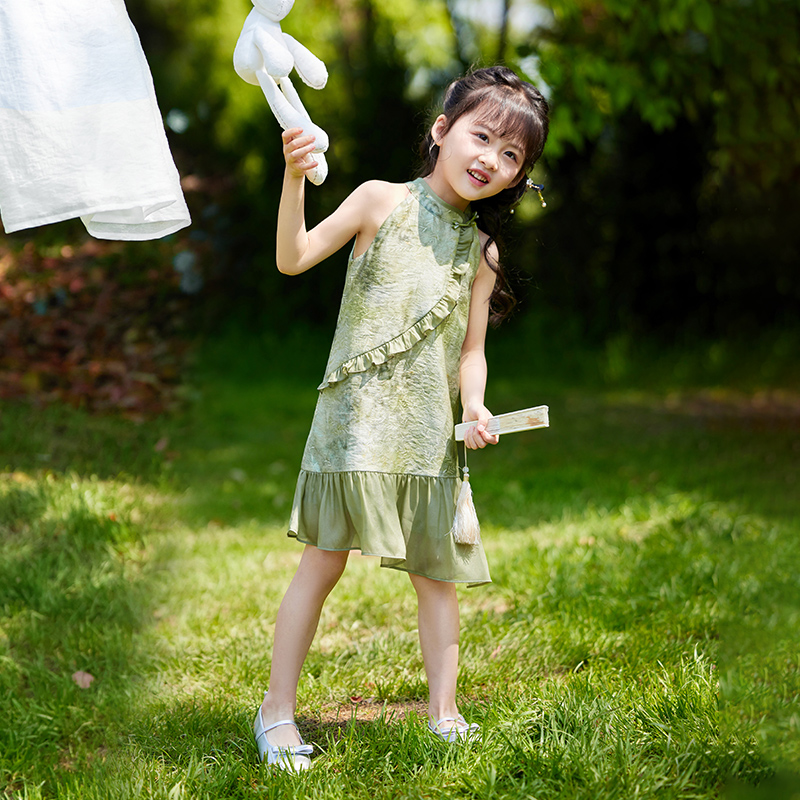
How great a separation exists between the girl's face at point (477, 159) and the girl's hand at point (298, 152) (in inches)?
13.5

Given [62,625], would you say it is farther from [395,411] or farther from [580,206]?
[580,206]

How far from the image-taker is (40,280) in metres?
5.79

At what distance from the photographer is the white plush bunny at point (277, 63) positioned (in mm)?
1821

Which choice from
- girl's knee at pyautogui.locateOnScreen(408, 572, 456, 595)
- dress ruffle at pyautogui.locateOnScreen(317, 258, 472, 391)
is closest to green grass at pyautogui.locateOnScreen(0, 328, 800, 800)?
girl's knee at pyautogui.locateOnScreen(408, 572, 456, 595)

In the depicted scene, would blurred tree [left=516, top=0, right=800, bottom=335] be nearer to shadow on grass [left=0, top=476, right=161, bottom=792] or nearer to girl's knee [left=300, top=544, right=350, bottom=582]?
shadow on grass [left=0, top=476, right=161, bottom=792]

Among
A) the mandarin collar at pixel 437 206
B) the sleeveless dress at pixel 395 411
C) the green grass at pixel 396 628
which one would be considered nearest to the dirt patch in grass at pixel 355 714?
the green grass at pixel 396 628

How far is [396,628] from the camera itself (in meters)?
2.80

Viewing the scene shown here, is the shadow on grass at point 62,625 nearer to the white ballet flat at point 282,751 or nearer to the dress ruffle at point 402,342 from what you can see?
the white ballet flat at point 282,751

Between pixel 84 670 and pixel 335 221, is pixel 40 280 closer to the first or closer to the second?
pixel 84 670

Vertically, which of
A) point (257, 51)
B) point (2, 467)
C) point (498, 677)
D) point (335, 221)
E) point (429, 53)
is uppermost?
point (429, 53)

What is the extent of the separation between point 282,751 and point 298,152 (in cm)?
119

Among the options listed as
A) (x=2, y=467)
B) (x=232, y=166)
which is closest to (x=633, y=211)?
(x=232, y=166)

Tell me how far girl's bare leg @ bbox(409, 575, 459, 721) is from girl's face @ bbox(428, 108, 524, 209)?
855 millimetres

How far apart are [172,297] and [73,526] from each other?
3567 millimetres
